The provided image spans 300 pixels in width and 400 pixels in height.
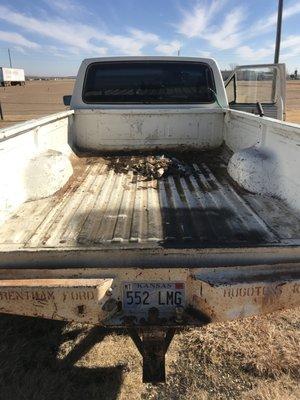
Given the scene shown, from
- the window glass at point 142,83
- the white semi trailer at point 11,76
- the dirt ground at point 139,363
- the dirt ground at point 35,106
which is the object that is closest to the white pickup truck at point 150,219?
the window glass at point 142,83

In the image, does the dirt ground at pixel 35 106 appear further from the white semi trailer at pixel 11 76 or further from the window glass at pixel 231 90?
the white semi trailer at pixel 11 76

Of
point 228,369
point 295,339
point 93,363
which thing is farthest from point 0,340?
point 295,339

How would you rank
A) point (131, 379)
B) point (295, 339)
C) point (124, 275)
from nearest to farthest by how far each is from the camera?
1. point (124, 275)
2. point (131, 379)
3. point (295, 339)

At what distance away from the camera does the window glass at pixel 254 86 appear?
683 cm

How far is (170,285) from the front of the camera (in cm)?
211

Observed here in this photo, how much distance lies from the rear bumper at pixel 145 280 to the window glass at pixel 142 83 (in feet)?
11.0

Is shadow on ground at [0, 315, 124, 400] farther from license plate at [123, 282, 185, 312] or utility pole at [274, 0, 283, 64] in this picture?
utility pole at [274, 0, 283, 64]

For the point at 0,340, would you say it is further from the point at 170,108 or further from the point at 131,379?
the point at 170,108

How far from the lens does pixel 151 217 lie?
265 cm

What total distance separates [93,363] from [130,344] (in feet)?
1.12

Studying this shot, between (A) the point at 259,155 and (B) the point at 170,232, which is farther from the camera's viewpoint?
(A) the point at 259,155

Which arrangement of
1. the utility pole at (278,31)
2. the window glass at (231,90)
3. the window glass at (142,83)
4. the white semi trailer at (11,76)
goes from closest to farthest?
the window glass at (142,83), the window glass at (231,90), the utility pole at (278,31), the white semi trailer at (11,76)

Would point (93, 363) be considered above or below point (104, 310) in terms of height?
below

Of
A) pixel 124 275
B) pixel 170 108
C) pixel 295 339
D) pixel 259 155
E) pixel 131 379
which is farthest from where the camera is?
pixel 170 108
